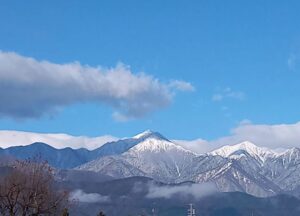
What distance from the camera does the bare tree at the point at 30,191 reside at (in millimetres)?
83125

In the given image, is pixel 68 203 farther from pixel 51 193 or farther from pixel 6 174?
pixel 6 174

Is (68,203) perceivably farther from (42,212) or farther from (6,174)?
(6,174)

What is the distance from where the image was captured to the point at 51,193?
85125 millimetres

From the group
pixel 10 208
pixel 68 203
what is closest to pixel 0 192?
pixel 10 208

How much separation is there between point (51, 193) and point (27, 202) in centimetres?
322

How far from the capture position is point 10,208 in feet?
273

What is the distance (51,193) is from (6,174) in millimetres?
A: 6742

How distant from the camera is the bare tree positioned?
83125 millimetres

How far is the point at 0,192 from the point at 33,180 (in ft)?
13.6

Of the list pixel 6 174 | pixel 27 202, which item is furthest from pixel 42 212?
pixel 6 174

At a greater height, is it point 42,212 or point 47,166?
point 47,166

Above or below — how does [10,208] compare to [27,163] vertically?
below

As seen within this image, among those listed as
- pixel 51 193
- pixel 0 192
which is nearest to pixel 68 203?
pixel 51 193

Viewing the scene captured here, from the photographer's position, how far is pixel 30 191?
273ft
